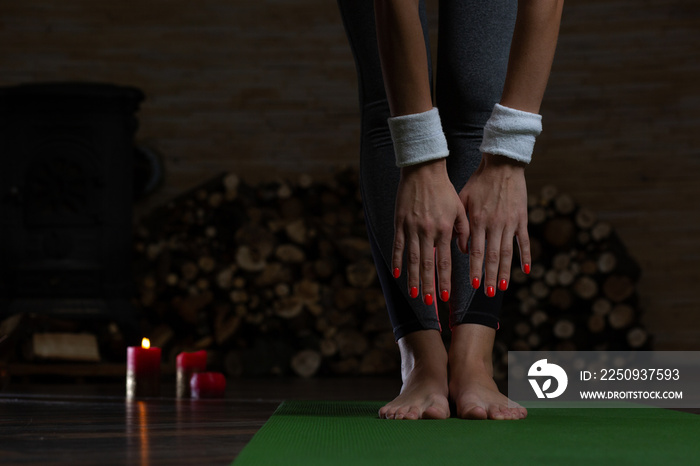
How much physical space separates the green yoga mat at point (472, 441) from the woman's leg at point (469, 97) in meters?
0.16

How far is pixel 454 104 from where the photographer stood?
1274 mm

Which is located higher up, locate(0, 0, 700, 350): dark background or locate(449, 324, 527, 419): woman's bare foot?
locate(0, 0, 700, 350): dark background

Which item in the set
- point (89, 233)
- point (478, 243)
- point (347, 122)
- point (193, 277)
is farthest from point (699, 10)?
point (478, 243)

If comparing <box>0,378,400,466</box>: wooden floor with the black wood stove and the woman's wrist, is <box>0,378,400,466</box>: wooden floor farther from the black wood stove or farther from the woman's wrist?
the black wood stove

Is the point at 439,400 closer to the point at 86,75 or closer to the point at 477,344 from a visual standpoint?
the point at 477,344

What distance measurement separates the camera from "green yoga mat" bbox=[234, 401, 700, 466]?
75 cm

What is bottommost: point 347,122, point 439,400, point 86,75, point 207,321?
point 207,321

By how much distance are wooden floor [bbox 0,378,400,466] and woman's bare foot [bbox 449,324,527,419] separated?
0.31 meters

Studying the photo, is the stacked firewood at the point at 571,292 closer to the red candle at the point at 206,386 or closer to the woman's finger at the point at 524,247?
the red candle at the point at 206,386

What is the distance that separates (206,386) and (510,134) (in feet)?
3.81

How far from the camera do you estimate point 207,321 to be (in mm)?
3479

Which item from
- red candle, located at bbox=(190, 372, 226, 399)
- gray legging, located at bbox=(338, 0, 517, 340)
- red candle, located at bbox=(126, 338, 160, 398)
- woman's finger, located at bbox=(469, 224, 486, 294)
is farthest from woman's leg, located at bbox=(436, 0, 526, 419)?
red candle, located at bbox=(126, 338, 160, 398)

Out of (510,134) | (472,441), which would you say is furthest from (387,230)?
(472,441)

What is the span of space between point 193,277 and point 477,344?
2434 mm
